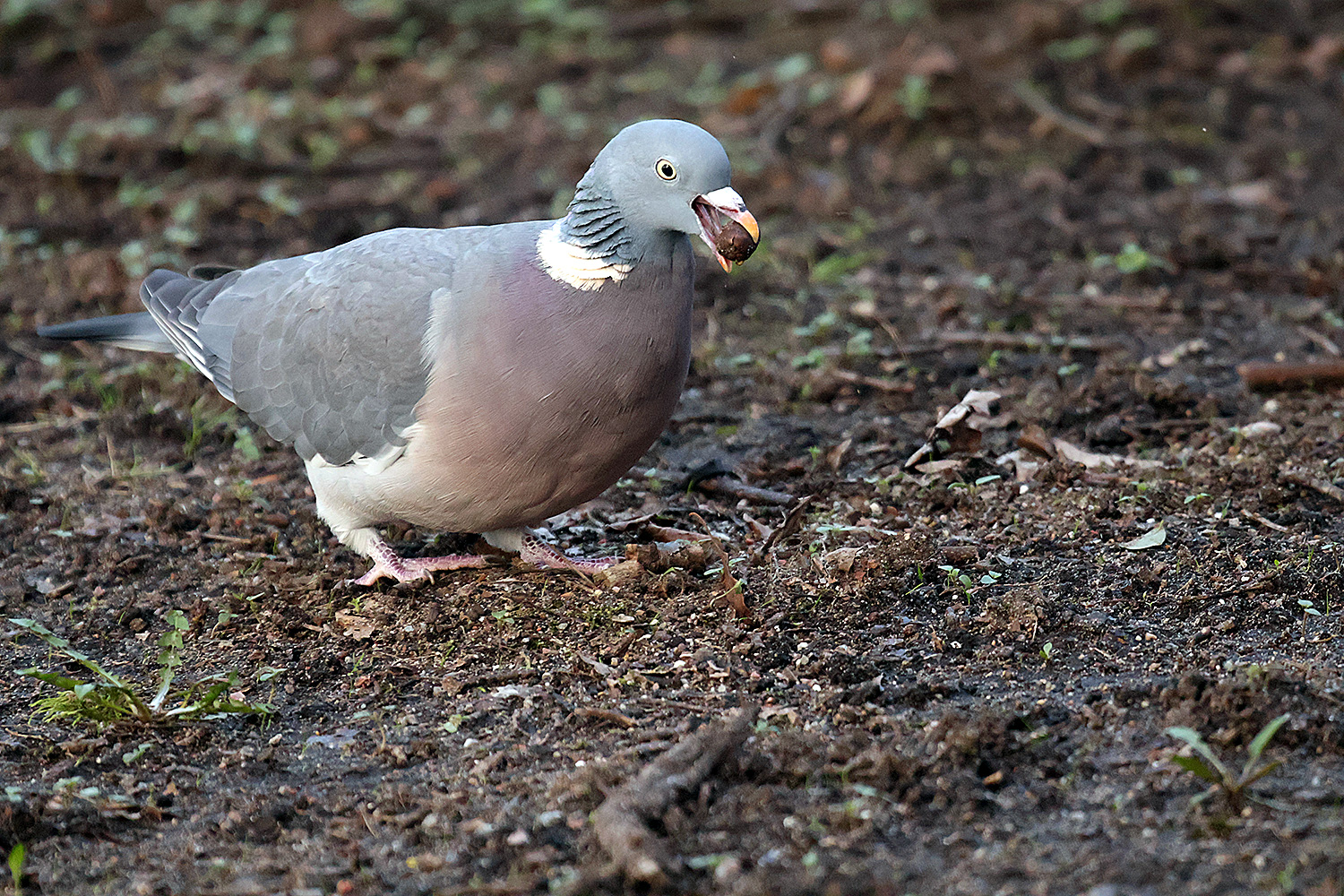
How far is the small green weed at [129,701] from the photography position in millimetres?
3430

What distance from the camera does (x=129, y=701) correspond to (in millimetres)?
3535

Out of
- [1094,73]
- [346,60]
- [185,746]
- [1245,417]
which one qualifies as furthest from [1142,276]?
[346,60]

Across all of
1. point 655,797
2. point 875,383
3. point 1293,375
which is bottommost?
point 1293,375

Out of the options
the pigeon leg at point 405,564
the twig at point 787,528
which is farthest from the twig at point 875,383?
the pigeon leg at point 405,564

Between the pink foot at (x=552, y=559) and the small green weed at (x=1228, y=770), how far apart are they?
5.87 ft

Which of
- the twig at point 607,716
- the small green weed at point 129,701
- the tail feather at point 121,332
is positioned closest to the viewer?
the twig at point 607,716

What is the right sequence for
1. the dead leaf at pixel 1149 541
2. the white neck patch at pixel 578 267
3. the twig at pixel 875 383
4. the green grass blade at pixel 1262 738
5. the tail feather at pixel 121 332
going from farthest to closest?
1. the twig at pixel 875 383
2. the tail feather at pixel 121 332
3. the dead leaf at pixel 1149 541
4. the white neck patch at pixel 578 267
5. the green grass blade at pixel 1262 738

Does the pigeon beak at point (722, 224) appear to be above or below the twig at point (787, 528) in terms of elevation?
above

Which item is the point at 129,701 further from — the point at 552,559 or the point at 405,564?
the point at 552,559

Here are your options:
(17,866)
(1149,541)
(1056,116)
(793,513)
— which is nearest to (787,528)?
(793,513)

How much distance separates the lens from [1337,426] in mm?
4652

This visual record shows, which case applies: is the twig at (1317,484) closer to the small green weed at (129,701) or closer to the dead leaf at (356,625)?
the dead leaf at (356,625)

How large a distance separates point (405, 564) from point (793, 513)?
1.17 metres

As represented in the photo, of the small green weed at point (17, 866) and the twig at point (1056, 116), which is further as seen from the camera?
the twig at point (1056, 116)
